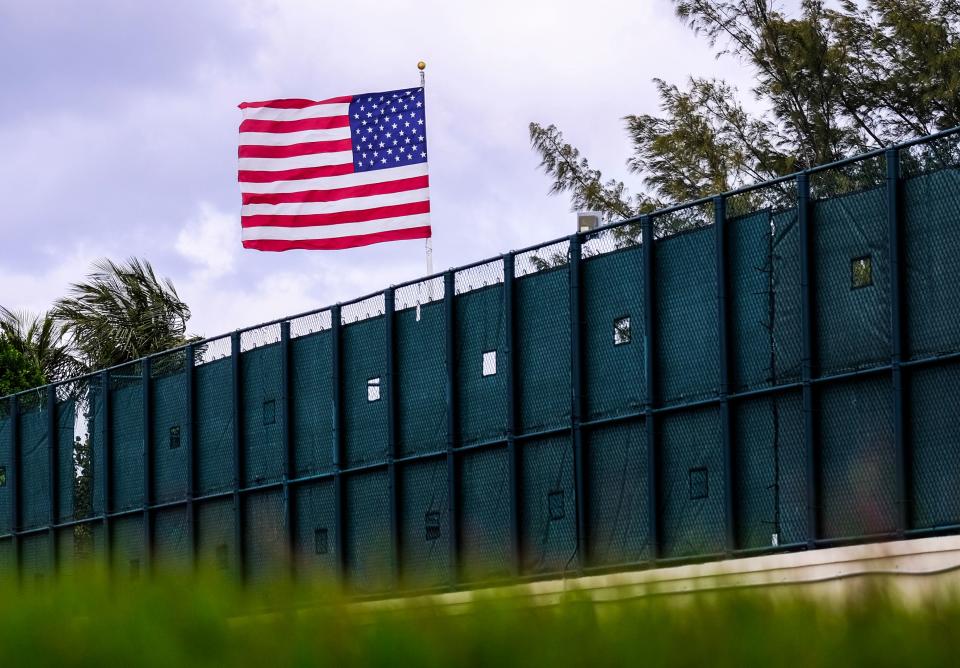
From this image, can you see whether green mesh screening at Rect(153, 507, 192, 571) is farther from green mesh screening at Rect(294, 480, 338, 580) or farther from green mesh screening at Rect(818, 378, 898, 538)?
green mesh screening at Rect(818, 378, 898, 538)

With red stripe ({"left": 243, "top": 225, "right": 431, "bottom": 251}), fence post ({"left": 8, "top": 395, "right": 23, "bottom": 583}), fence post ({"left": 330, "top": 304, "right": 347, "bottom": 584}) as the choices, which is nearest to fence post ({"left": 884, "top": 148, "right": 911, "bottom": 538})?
fence post ({"left": 330, "top": 304, "right": 347, "bottom": 584})

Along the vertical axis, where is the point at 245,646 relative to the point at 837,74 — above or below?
below

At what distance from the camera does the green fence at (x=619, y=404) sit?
12859mm

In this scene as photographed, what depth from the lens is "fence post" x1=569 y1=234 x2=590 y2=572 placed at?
15346 millimetres

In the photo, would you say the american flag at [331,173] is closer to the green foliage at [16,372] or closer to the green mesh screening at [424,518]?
the green mesh screening at [424,518]

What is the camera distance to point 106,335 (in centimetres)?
4553

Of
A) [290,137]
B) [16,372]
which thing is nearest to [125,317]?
[16,372]

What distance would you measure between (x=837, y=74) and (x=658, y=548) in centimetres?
2919

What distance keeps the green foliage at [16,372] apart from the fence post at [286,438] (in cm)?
2646

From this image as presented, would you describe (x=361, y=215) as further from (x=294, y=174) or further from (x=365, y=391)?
(x=365, y=391)

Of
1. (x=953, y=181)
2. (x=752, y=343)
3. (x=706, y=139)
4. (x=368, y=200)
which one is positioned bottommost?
(x=752, y=343)

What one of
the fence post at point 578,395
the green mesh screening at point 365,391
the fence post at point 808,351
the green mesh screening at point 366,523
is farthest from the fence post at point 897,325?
the green mesh screening at point 365,391

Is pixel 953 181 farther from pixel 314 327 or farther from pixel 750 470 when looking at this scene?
pixel 314 327

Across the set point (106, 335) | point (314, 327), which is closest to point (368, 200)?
point (314, 327)
